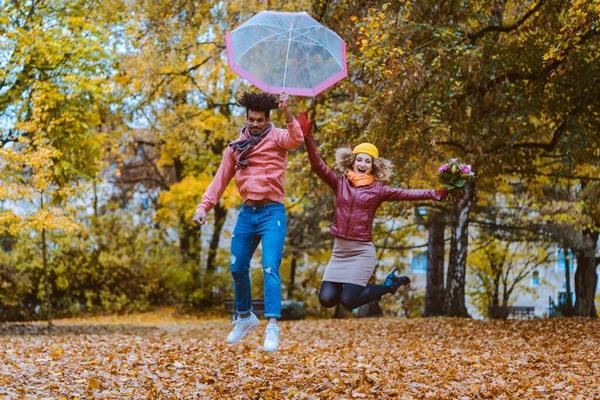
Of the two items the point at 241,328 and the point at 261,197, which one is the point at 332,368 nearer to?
the point at 241,328

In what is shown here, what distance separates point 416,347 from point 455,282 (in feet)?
18.1

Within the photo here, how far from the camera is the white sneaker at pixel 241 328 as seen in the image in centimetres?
705

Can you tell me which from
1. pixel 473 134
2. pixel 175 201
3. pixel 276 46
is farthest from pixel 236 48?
pixel 175 201

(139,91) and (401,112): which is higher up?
(139,91)

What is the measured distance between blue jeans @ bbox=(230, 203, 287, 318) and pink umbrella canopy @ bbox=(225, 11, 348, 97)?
1.15 metres

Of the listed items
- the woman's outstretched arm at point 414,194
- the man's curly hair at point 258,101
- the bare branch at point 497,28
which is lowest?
the woman's outstretched arm at point 414,194

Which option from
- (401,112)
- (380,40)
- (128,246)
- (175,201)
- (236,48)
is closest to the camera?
(236,48)

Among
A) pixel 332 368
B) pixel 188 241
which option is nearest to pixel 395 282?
pixel 332 368

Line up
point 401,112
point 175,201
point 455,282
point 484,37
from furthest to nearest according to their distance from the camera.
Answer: point 175,201
point 455,282
point 484,37
point 401,112

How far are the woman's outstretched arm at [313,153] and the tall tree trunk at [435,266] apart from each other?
14.5m

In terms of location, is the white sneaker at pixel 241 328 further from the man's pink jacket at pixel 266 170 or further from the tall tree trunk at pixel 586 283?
the tall tree trunk at pixel 586 283

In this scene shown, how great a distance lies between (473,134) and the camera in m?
15.5

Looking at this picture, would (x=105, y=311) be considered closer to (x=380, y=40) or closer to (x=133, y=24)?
(x=133, y=24)

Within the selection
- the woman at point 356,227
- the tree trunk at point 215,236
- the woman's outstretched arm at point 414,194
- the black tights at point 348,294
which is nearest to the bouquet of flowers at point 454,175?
A: the woman's outstretched arm at point 414,194
